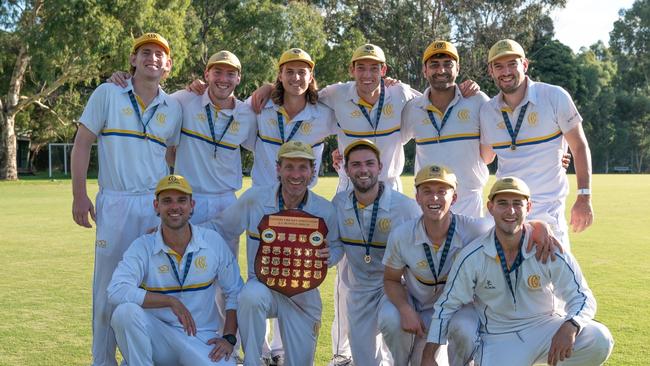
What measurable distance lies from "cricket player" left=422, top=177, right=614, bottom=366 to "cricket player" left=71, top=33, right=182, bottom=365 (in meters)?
2.72

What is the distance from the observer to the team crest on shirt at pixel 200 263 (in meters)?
5.40

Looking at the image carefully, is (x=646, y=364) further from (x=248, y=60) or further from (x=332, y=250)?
(x=248, y=60)

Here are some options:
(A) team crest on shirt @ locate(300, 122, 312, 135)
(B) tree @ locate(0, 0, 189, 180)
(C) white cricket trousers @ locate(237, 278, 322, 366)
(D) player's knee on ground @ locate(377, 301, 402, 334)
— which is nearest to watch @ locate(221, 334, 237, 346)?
(C) white cricket trousers @ locate(237, 278, 322, 366)

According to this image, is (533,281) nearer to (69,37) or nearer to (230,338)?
(230,338)

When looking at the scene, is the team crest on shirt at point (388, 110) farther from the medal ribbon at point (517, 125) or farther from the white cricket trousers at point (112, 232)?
the white cricket trousers at point (112, 232)

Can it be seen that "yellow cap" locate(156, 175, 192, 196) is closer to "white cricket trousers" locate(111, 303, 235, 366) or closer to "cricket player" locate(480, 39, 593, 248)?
"white cricket trousers" locate(111, 303, 235, 366)

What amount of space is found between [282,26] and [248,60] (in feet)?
9.50

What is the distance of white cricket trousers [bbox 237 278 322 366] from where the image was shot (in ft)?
17.7

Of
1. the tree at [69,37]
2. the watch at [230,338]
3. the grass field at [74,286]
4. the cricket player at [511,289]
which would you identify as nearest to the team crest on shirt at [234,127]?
the watch at [230,338]

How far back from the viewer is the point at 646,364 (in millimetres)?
5617

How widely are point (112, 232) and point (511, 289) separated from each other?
11.0 ft

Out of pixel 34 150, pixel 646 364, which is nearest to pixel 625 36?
pixel 34 150

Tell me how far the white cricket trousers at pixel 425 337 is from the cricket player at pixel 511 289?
0.25 feet

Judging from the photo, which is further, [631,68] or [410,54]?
[631,68]
